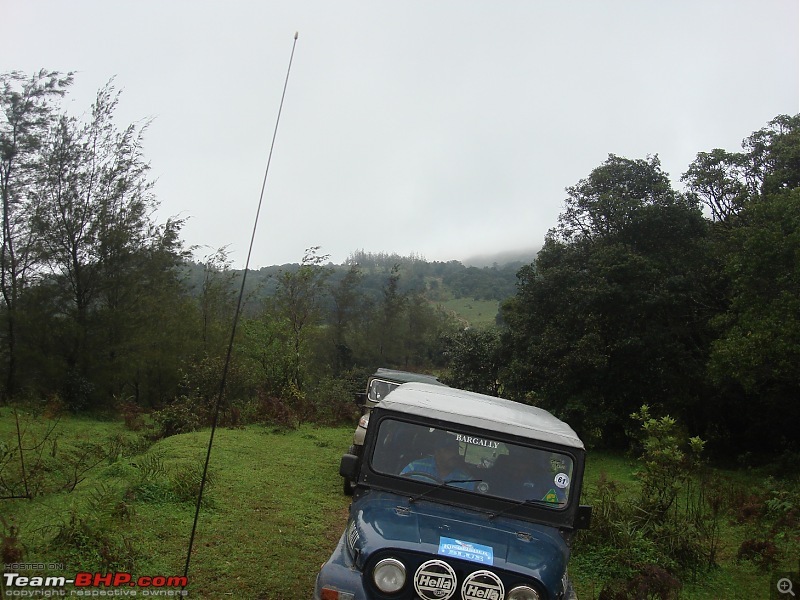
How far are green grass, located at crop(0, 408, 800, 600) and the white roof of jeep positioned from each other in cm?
222

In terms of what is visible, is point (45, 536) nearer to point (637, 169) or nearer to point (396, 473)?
point (396, 473)

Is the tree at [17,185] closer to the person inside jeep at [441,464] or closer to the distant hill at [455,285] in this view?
the person inside jeep at [441,464]

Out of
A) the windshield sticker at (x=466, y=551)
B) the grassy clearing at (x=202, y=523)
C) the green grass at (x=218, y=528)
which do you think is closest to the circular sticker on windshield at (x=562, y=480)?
the windshield sticker at (x=466, y=551)

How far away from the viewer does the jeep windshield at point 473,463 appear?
461 cm

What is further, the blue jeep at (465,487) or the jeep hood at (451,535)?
the blue jeep at (465,487)

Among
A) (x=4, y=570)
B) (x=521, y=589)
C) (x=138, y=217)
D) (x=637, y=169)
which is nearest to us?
(x=521, y=589)

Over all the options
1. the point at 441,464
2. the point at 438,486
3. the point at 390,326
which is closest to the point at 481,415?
the point at 441,464

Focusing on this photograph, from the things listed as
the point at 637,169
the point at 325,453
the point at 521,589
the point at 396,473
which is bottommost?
the point at 325,453

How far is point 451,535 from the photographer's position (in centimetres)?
408

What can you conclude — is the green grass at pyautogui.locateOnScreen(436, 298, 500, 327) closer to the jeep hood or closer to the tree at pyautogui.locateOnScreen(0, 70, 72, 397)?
the tree at pyautogui.locateOnScreen(0, 70, 72, 397)

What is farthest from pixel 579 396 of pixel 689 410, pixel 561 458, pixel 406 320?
pixel 406 320

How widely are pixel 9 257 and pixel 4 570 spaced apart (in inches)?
762

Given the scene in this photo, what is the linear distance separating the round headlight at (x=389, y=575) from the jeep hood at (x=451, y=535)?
0.10 meters

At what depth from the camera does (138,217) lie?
2306 cm
